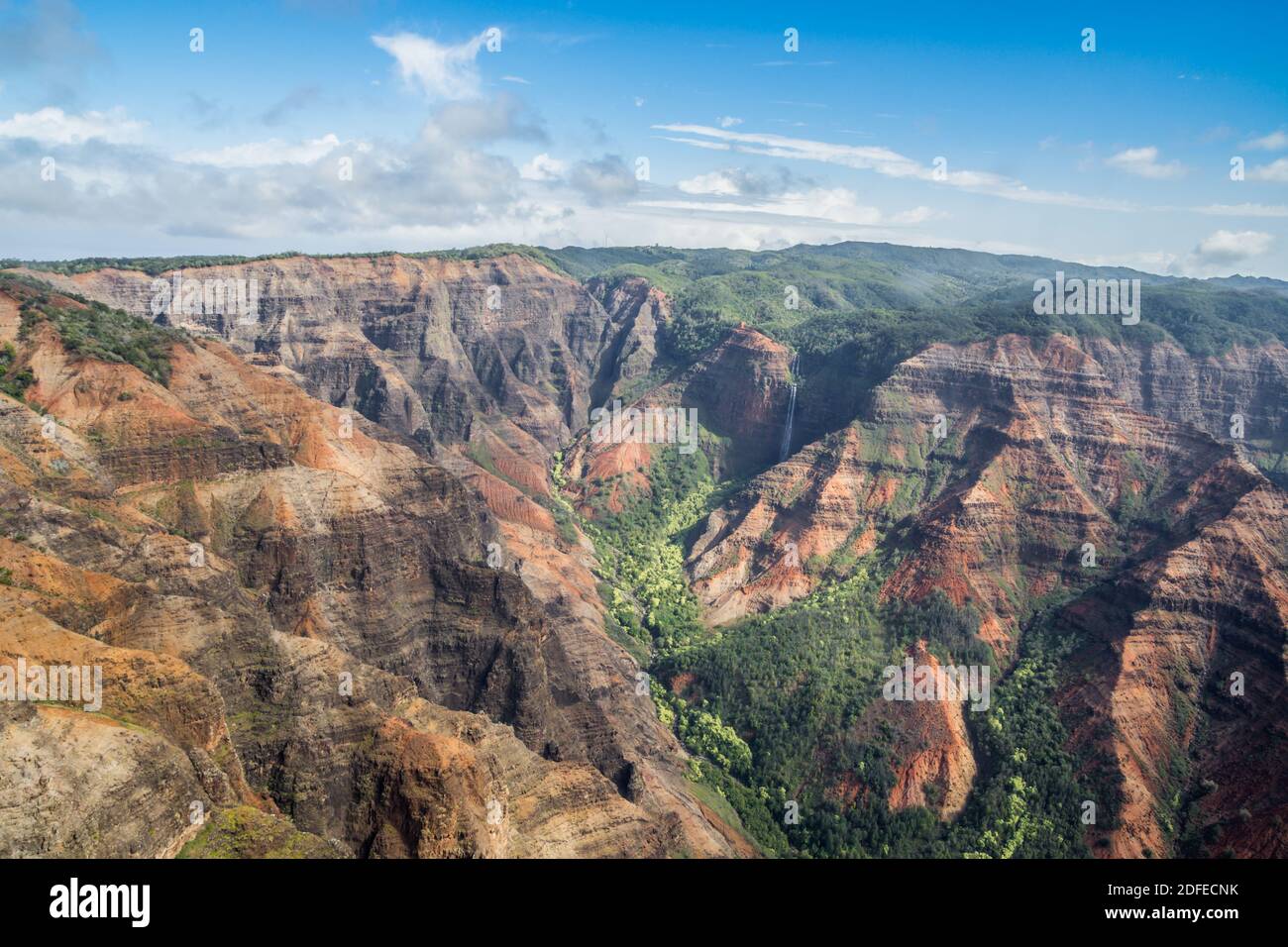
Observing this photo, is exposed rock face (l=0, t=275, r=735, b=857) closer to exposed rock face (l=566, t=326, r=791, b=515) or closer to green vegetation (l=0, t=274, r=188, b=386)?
green vegetation (l=0, t=274, r=188, b=386)

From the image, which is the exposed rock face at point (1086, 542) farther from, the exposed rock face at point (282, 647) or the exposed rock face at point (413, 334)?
the exposed rock face at point (413, 334)

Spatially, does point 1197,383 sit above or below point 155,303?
below

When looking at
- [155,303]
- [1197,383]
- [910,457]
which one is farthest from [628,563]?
[1197,383]

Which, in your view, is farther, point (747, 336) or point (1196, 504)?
point (747, 336)

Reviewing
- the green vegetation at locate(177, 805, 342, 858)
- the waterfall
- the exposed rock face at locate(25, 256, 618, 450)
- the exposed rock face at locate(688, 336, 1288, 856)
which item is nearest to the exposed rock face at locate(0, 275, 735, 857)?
the green vegetation at locate(177, 805, 342, 858)

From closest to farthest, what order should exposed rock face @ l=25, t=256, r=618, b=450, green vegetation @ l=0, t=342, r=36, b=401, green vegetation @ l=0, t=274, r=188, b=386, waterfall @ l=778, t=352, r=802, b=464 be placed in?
green vegetation @ l=0, t=342, r=36, b=401
green vegetation @ l=0, t=274, r=188, b=386
exposed rock face @ l=25, t=256, r=618, b=450
waterfall @ l=778, t=352, r=802, b=464

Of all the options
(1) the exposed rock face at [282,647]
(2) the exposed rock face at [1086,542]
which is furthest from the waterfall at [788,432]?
(1) the exposed rock face at [282,647]

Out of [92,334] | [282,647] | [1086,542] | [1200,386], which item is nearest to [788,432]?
[1086,542]
